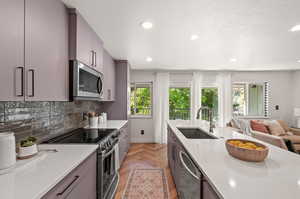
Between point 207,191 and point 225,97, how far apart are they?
4073 mm

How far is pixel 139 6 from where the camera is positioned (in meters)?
1.38

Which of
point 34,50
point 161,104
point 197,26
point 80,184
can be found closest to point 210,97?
point 161,104

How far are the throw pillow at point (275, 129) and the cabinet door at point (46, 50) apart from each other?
15.5 feet

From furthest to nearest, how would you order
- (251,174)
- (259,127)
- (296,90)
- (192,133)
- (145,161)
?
(296,90) < (259,127) < (145,161) < (192,133) < (251,174)

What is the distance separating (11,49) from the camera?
31.8 inches

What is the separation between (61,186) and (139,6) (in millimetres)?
1664

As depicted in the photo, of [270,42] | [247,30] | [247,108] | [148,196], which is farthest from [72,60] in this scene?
[247,108]

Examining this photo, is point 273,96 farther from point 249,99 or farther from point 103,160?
point 103,160

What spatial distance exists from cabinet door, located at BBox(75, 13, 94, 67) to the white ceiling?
10 centimetres

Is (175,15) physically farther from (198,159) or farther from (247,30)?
(198,159)

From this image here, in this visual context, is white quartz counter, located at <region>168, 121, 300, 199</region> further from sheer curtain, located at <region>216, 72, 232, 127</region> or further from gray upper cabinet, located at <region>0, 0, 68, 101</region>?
sheer curtain, located at <region>216, 72, 232, 127</region>

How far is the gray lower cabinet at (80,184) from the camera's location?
78cm

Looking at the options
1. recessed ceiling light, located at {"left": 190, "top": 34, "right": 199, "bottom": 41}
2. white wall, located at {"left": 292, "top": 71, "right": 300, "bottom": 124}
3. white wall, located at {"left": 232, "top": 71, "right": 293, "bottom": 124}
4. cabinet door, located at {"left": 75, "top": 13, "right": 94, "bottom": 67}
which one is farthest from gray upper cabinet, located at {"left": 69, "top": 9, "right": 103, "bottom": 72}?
white wall, located at {"left": 292, "top": 71, "right": 300, "bottom": 124}

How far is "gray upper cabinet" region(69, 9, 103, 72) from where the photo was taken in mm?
1400
